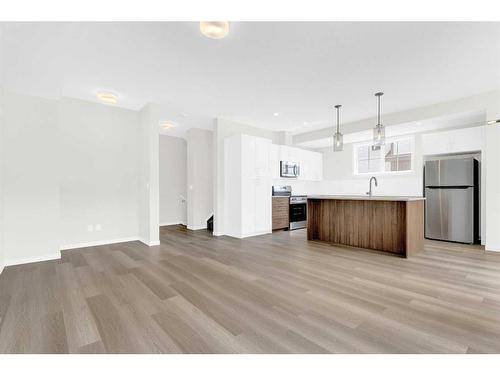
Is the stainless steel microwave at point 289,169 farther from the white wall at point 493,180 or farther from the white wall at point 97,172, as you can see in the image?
the white wall at point 493,180

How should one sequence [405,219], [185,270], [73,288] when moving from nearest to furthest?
[73,288]
[185,270]
[405,219]

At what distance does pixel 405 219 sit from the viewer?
3.67 metres

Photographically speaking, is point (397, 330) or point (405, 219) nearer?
point (397, 330)

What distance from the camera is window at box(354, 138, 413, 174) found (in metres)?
5.98

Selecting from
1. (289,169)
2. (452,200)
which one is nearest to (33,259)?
(289,169)

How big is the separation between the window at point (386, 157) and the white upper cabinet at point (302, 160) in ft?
3.48

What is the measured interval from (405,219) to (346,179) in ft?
11.2

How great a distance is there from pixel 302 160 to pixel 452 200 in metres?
3.42

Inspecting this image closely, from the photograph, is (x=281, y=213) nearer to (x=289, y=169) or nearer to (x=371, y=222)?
(x=289, y=169)

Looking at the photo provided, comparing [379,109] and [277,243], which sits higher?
[379,109]

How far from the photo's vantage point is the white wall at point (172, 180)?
7117 mm

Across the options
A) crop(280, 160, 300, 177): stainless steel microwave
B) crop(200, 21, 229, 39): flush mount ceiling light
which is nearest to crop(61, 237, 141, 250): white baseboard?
crop(280, 160, 300, 177): stainless steel microwave
